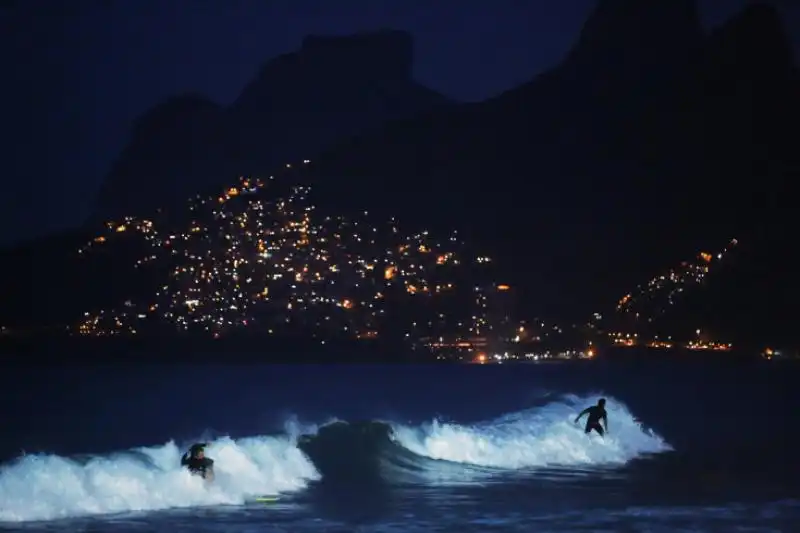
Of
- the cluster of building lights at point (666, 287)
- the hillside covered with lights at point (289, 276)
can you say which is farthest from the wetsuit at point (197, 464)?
the cluster of building lights at point (666, 287)

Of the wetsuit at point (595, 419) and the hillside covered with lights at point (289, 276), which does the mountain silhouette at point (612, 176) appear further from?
the wetsuit at point (595, 419)

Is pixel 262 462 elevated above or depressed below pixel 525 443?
below

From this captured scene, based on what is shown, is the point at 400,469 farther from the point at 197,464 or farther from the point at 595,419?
the point at 197,464

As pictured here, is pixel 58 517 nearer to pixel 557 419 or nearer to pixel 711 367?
pixel 557 419

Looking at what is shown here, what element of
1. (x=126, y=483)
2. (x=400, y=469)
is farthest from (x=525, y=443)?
(x=126, y=483)

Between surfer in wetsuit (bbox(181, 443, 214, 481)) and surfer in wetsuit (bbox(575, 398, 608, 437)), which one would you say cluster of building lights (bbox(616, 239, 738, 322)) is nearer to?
surfer in wetsuit (bbox(575, 398, 608, 437))

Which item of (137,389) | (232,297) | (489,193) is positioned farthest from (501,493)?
(489,193)
